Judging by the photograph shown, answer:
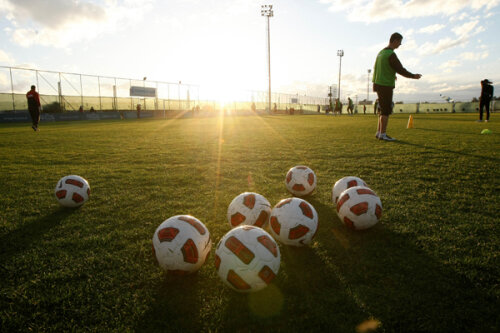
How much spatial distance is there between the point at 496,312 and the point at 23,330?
2.87 meters

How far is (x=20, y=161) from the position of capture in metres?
6.80

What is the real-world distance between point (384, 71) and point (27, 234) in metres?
8.70

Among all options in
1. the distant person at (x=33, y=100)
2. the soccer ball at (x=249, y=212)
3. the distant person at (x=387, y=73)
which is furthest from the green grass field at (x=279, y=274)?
the distant person at (x=33, y=100)

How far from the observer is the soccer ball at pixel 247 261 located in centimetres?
190

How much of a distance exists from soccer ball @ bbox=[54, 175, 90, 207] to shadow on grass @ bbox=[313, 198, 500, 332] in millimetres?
3050

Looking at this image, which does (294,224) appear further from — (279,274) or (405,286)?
(405,286)

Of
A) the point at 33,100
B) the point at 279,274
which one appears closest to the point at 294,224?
the point at 279,274

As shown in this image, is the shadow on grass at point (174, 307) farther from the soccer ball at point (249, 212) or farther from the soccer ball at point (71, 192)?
the soccer ball at point (71, 192)

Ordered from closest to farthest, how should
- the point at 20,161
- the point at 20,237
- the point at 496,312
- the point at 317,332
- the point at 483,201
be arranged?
the point at 317,332 → the point at 496,312 → the point at 20,237 → the point at 483,201 → the point at 20,161

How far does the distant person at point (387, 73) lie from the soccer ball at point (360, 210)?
6130 millimetres

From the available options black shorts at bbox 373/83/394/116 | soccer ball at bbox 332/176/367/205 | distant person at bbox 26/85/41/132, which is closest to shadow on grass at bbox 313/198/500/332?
soccer ball at bbox 332/176/367/205

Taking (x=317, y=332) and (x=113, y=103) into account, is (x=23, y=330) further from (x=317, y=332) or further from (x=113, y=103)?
(x=113, y=103)

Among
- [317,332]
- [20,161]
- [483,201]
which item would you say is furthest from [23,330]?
[20,161]

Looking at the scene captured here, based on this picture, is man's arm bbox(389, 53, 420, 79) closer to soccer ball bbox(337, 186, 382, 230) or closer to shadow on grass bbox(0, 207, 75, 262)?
soccer ball bbox(337, 186, 382, 230)
